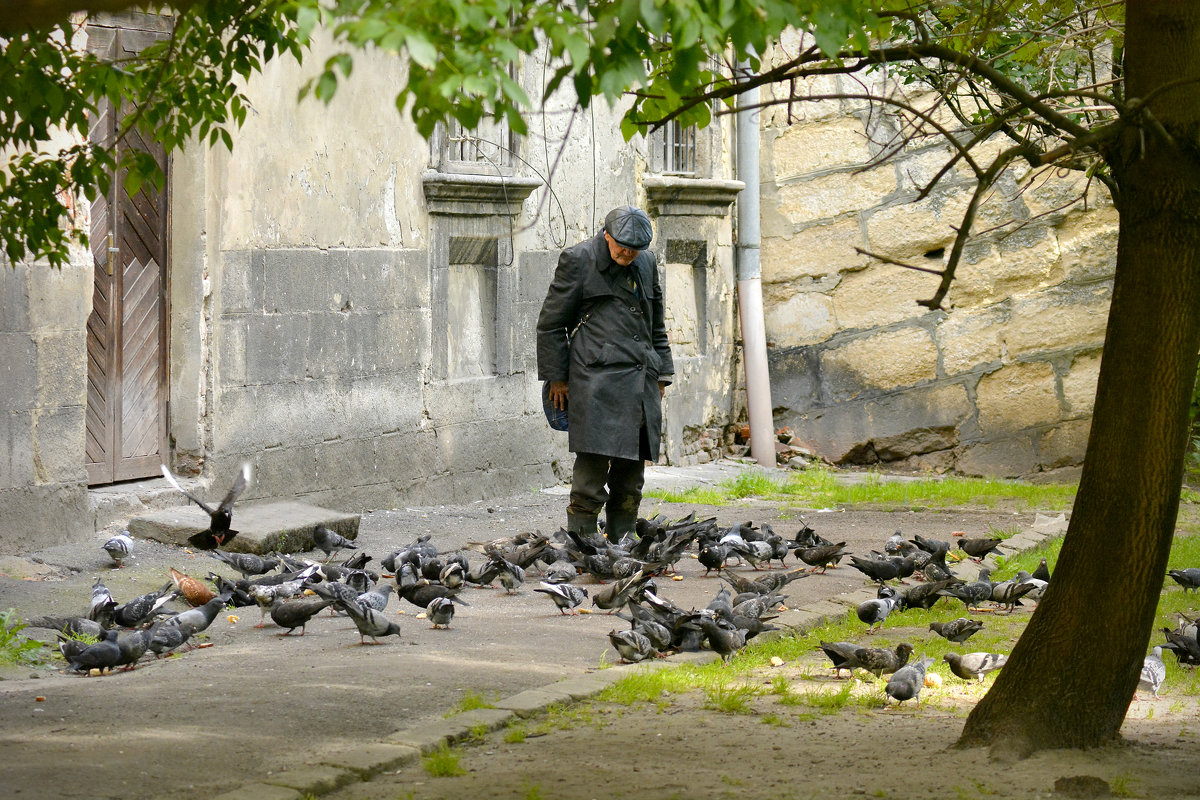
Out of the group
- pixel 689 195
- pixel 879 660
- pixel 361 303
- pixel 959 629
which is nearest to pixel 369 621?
pixel 879 660

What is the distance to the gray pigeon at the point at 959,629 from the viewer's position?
7051 millimetres

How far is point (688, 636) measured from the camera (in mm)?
6820

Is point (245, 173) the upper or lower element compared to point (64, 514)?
upper

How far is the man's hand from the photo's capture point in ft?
31.4

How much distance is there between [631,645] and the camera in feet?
21.2

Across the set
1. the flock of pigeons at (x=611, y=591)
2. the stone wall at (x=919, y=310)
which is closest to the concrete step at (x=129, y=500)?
the flock of pigeons at (x=611, y=591)

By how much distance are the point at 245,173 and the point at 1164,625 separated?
7079mm

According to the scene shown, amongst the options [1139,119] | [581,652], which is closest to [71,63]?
[581,652]

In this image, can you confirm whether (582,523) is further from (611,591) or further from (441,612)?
(441,612)

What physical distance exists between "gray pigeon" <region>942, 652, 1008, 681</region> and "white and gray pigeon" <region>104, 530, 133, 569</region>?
5.18m

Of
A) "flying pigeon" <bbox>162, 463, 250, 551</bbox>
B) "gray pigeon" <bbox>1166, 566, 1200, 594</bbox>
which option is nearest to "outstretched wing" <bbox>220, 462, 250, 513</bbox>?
"flying pigeon" <bbox>162, 463, 250, 551</bbox>

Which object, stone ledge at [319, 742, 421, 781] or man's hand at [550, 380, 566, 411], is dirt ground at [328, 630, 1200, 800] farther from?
man's hand at [550, 380, 566, 411]

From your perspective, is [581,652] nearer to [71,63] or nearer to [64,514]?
[71,63]

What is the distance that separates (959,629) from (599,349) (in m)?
3.34
